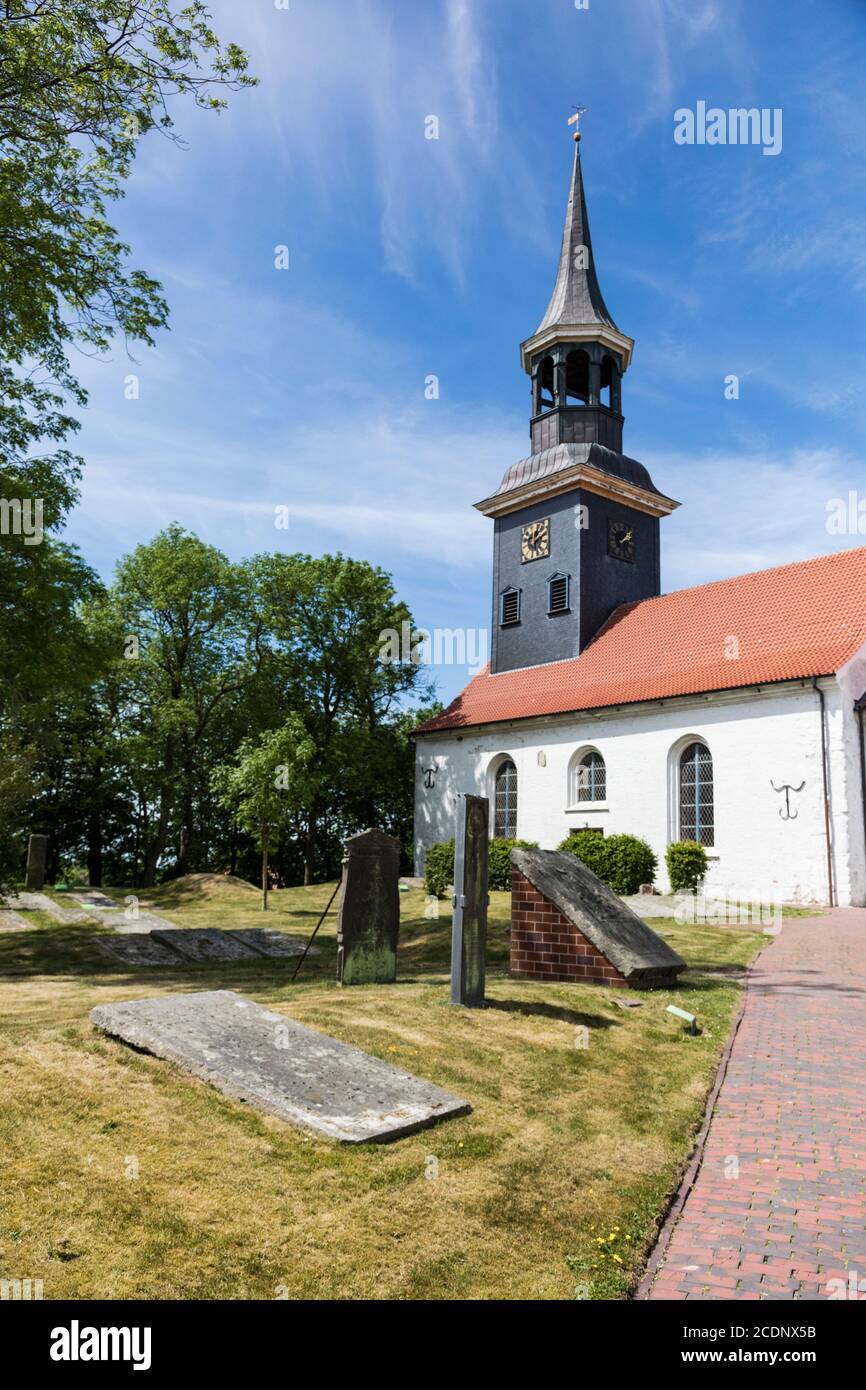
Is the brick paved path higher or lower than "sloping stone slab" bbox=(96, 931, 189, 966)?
higher

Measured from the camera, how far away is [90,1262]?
339 centimetres

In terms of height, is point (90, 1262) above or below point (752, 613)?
below

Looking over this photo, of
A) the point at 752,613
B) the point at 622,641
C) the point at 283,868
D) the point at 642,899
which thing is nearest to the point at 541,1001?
the point at 642,899

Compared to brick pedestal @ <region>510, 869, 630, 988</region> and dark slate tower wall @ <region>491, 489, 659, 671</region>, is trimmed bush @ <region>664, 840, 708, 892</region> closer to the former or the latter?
dark slate tower wall @ <region>491, 489, 659, 671</region>

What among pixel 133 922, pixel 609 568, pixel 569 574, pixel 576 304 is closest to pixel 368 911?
pixel 133 922

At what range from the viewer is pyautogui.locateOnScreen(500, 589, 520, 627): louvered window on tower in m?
29.9

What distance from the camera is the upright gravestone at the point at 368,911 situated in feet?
29.0

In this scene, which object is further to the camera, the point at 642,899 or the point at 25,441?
the point at 642,899

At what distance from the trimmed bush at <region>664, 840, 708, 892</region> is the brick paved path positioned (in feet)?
38.4

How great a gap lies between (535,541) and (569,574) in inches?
76.6

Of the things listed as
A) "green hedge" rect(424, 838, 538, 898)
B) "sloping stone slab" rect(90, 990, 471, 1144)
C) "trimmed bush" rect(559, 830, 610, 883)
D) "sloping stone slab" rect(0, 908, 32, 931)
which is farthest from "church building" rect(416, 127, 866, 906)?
"sloping stone slab" rect(90, 990, 471, 1144)
